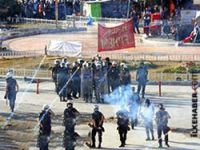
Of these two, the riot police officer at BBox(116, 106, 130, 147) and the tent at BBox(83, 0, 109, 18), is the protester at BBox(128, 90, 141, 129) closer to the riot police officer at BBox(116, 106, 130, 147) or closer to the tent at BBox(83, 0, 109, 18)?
the riot police officer at BBox(116, 106, 130, 147)

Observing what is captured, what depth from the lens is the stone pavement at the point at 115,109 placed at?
19.5 m

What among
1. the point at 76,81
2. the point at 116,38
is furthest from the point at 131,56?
the point at 116,38

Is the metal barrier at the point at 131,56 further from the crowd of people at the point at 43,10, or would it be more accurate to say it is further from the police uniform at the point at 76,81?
the crowd of people at the point at 43,10

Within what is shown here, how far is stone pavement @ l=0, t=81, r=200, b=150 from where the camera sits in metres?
19.5

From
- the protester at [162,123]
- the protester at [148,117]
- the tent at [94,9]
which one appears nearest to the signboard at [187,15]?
the tent at [94,9]

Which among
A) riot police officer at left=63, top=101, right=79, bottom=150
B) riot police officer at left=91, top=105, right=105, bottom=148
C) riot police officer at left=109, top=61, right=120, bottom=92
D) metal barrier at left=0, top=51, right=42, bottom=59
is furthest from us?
metal barrier at left=0, top=51, right=42, bottom=59

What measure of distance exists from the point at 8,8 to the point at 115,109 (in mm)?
32548

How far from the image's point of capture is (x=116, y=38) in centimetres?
2475

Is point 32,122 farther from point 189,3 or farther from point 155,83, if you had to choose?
point 189,3

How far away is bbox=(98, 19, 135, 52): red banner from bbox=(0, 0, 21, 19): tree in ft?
102

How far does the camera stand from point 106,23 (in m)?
52.9

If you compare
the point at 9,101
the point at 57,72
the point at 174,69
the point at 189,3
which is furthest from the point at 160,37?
the point at 9,101

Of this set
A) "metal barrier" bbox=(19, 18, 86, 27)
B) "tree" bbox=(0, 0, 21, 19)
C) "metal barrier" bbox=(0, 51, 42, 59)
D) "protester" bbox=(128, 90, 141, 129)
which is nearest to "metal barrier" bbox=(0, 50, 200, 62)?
"metal barrier" bbox=(0, 51, 42, 59)

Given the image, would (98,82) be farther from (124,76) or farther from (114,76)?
(124,76)
